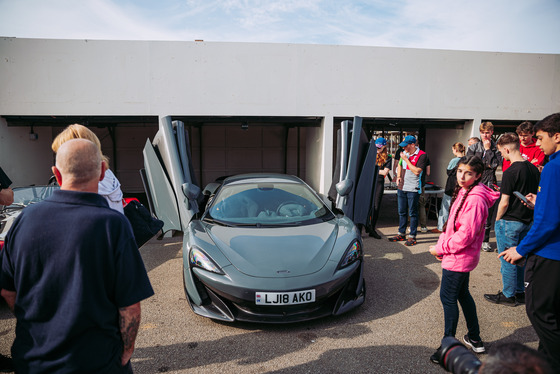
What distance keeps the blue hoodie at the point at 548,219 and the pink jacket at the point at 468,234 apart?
46cm

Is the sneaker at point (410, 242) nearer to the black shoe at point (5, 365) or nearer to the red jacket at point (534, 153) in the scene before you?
the red jacket at point (534, 153)

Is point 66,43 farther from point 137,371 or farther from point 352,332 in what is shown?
point 352,332

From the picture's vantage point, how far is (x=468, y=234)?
95.7 inches

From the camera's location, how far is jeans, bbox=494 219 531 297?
11.3 feet

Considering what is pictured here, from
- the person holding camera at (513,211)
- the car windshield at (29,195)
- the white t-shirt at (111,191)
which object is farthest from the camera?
the car windshield at (29,195)

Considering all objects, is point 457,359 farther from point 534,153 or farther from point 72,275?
point 534,153

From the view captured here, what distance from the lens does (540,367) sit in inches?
30.5

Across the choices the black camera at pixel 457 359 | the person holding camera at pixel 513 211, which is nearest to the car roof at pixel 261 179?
the person holding camera at pixel 513 211

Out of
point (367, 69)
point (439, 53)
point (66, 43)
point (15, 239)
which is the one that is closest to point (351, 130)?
point (367, 69)

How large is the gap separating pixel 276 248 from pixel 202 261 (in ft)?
2.28

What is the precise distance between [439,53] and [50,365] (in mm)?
8585

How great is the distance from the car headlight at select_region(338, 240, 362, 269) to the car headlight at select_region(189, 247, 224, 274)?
44.3 inches

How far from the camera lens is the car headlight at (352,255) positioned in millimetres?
3154

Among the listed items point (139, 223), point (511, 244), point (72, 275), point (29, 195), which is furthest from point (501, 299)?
point (29, 195)
